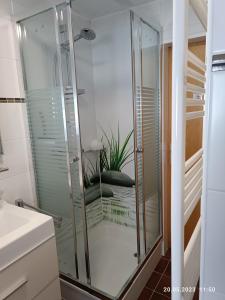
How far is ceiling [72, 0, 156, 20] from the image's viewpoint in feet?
6.30

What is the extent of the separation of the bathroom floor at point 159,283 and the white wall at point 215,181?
5.28ft

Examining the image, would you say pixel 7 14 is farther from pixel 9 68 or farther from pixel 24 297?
pixel 24 297

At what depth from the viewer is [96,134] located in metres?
2.66

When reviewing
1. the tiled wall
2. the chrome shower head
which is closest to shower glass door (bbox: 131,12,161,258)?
the chrome shower head

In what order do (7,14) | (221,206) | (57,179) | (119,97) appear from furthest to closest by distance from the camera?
(119,97), (57,179), (7,14), (221,206)

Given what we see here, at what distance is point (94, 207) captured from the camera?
2.63m

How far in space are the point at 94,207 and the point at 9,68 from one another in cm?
171

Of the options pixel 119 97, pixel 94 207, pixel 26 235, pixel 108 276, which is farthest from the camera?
pixel 94 207

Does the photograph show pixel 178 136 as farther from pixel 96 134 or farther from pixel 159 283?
pixel 96 134

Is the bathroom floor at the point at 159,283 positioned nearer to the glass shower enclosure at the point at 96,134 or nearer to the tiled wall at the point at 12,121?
the glass shower enclosure at the point at 96,134

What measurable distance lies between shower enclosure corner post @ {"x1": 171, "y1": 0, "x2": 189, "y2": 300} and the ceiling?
170 cm

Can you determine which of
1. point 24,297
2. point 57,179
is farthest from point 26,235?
point 57,179

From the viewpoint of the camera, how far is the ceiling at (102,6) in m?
1.92

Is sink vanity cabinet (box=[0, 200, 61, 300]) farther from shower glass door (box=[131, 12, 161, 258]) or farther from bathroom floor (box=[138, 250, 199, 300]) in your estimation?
shower glass door (box=[131, 12, 161, 258])
